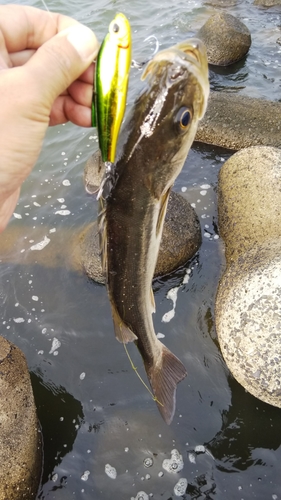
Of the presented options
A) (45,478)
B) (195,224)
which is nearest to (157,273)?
(195,224)

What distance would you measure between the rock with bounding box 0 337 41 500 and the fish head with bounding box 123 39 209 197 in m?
2.87

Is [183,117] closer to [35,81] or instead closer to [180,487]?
[35,81]

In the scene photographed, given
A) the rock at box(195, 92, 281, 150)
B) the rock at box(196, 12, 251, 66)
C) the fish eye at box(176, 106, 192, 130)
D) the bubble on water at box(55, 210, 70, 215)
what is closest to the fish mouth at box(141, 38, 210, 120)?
the fish eye at box(176, 106, 192, 130)

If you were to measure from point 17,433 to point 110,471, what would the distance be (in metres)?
1.03

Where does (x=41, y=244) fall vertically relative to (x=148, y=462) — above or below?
above

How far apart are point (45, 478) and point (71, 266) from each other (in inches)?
114

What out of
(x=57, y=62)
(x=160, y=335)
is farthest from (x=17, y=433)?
(x=57, y=62)

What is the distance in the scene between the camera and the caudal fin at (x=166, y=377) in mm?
3396

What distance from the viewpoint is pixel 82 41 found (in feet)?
7.95

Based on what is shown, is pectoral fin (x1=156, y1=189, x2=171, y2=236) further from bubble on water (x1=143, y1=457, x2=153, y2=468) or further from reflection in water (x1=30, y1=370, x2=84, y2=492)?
reflection in water (x1=30, y1=370, x2=84, y2=492)

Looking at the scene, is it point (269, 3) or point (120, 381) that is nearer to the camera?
point (120, 381)

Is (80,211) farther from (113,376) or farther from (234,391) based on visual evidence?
(234,391)

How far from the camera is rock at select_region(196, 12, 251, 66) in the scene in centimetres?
1087

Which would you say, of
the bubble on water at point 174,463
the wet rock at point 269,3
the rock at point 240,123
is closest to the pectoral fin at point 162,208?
the bubble on water at point 174,463
